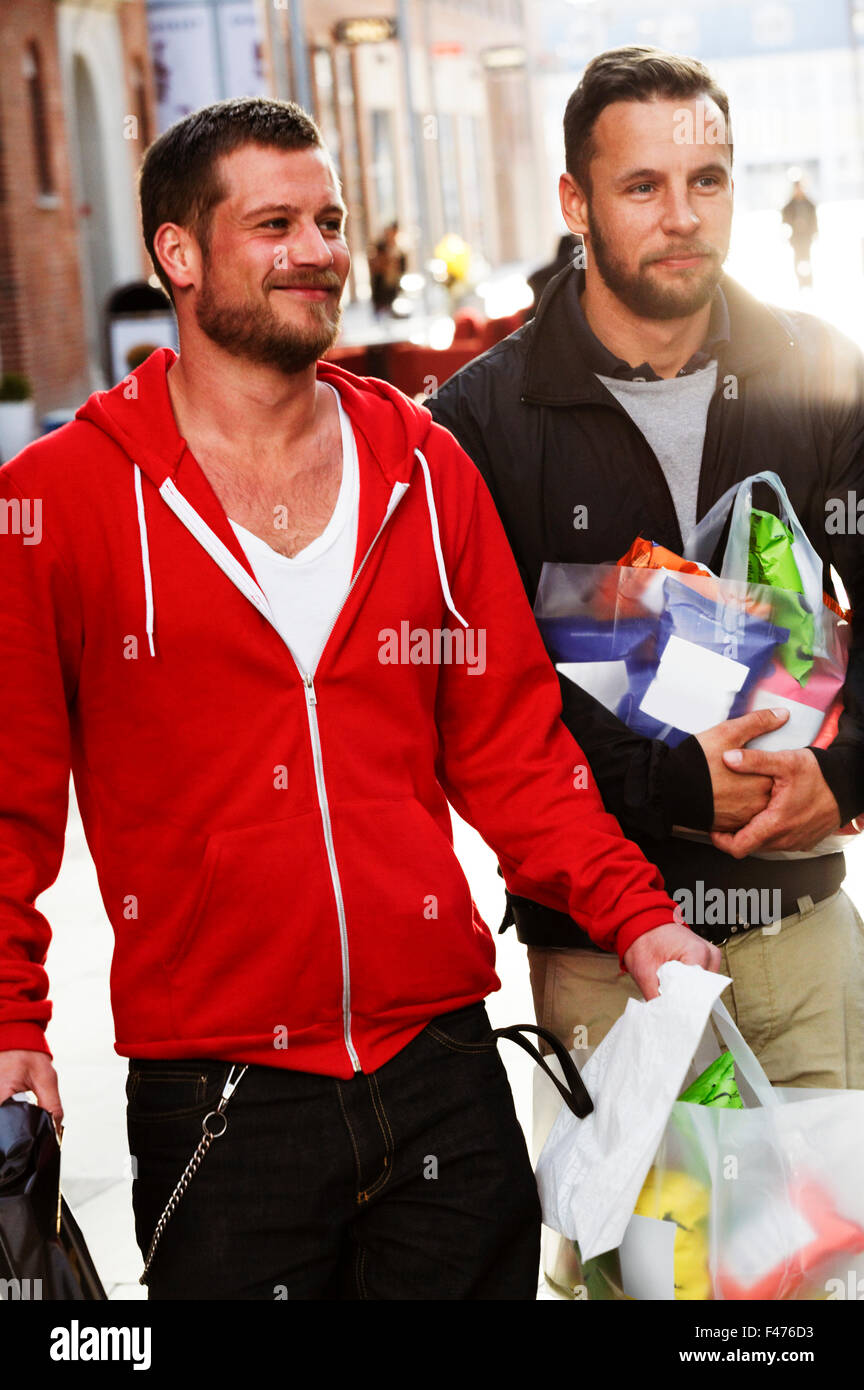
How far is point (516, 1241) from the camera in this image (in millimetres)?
2535

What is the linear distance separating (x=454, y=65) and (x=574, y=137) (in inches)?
2094

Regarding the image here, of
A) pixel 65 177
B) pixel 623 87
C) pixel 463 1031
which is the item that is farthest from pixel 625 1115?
pixel 65 177

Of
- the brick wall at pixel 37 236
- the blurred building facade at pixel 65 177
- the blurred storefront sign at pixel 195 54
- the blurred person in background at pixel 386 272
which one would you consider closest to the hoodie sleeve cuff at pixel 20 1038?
the blurred building facade at pixel 65 177

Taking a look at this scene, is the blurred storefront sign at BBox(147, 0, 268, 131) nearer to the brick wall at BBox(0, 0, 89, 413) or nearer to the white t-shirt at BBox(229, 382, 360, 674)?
the brick wall at BBox(0, 0, 89, 413)

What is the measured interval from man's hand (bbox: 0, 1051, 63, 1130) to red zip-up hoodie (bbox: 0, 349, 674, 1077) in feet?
0.09

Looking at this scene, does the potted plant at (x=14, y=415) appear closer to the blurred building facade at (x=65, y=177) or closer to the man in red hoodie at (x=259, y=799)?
the blurred building facade at (x=65, y=177)

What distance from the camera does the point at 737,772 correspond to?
8.85ft

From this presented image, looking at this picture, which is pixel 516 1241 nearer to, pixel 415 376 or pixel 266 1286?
pixel 266 1286

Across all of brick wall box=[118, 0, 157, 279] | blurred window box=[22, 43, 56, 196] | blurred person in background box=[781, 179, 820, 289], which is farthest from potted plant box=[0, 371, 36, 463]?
blurred person in background box=[781, 179, 820, 289]

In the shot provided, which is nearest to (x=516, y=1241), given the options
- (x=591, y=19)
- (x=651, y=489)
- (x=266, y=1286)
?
(x=266, y=1286)

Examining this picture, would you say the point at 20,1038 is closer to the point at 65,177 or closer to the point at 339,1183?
the point at 339,1183

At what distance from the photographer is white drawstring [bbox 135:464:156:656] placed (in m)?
2.41

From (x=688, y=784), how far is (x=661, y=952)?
0.29 meters

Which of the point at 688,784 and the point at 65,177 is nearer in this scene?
the point at 688,784
